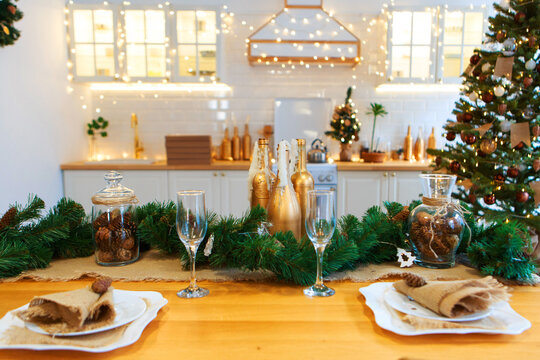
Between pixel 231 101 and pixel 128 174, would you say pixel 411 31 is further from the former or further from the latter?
pixel 128 174

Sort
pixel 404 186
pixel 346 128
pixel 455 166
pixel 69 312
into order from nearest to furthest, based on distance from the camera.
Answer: pixel 69 312
pixel 455 166
pixel 404 186
pixel 346 128

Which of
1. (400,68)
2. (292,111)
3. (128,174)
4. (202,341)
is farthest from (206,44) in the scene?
(202,341)

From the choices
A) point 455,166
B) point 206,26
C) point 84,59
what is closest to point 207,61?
point 206,26

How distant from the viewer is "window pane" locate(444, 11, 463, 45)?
129 inches

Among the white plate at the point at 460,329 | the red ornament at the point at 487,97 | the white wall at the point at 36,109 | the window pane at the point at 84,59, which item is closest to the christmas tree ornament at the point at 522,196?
the red ornament at the point at 487,97

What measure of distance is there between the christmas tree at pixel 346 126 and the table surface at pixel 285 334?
2643 millimetres

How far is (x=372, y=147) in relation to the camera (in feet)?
12.1

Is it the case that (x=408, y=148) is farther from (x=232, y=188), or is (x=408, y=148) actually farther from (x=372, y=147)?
(x=232, y=188)

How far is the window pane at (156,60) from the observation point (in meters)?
3.32

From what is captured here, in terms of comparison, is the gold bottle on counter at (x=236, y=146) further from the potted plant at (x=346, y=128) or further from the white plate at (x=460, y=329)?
the white plate at (x=460, y=329)

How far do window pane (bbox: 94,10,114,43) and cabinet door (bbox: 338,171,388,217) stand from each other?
224 centimetres

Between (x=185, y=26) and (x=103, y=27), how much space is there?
0.69 meters

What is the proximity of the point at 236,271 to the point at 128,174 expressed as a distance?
2.45 metres

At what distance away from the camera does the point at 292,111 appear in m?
3.68
